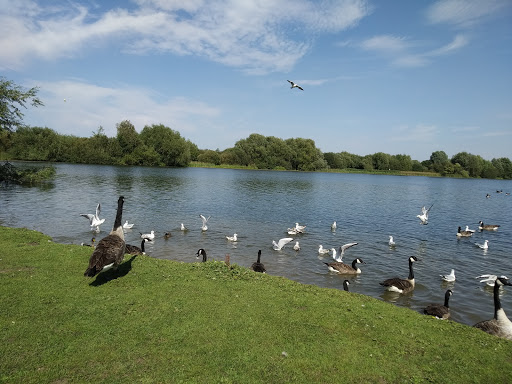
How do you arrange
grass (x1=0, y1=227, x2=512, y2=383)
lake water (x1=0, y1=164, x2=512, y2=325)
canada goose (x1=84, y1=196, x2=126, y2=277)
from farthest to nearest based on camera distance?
1. lake water (x1=0, y1=164, x2=512, y2=325)
2. canada goose (x1=84, y1=196, x2=126, y2=277)
3. grass (x1=0, y1=227, x2=512, y2=383)

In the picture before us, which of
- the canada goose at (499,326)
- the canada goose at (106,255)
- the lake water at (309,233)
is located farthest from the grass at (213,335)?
the lake water at (309,233)

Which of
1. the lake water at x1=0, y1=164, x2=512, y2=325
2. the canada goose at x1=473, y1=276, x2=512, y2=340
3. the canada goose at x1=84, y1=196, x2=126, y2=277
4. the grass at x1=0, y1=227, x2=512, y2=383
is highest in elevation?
the canada goose at x1=84, y1=196, x2=126, y2=277

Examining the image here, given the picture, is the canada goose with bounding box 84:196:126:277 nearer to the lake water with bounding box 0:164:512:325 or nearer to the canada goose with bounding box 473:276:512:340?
the lake water with bounding box 0:164:512:325

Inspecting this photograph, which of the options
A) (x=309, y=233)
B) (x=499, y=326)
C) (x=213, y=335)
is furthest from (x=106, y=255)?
→ (x=309, y=233)

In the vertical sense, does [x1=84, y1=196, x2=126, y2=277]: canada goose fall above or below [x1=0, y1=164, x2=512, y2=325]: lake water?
above

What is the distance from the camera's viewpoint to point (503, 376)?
6980 millimetres

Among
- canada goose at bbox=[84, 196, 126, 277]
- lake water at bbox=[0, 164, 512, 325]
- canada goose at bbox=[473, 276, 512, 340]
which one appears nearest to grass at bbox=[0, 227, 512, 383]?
canada goose at bbox=[84, 196, 126, 277]

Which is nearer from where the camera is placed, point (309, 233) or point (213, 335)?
point (213, 335)

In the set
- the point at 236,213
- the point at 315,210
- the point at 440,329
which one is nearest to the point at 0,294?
the point at 440,329

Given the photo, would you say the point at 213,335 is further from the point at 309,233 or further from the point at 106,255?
the point at 309,233

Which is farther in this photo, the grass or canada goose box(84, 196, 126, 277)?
canada goose box(84, 196, 126, 277)

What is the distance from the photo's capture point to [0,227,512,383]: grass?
6.47m

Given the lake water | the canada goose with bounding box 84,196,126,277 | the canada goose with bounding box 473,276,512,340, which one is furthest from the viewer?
the lake water

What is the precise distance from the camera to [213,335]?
25.3 feet
